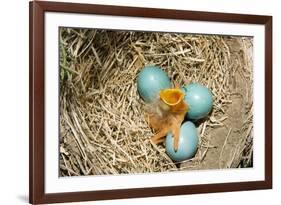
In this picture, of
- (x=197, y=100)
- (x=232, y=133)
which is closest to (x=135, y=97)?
(x=197, y=100)

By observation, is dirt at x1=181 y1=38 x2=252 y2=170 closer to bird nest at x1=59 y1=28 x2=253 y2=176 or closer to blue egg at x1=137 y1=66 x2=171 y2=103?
bird nest at x1=59 y1=28 x2=253 y2=176

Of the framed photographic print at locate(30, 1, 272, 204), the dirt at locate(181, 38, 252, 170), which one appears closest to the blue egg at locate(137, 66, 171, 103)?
the framed photographic print at locate(30, 1, 272, 204)

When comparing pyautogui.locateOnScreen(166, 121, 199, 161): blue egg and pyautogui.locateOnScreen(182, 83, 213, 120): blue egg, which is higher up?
pyautogui.locateOnScreen(182, 83, 213, 120): blue egg

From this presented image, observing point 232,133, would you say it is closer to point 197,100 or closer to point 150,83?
point 197,100

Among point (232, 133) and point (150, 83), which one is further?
point (232, 133)

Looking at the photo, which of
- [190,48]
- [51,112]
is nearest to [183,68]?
[190,48]

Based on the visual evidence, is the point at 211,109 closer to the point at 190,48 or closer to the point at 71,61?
the point at 190,48

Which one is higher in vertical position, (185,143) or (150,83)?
(150,83)
